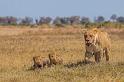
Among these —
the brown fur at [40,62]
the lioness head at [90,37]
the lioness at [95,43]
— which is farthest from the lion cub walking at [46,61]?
the lioness head at [90,37]

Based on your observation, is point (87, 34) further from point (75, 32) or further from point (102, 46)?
point (75, 32)

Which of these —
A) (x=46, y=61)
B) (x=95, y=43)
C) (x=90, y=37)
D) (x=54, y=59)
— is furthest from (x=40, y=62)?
(x=90, y=37)

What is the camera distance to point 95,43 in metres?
17.2

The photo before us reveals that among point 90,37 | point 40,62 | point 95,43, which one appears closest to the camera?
point 90,37

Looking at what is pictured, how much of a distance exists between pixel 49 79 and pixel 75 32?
39.0m

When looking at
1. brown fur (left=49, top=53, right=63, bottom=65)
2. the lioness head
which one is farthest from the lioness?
brown fur (left=49, top=53, right=63, bottom=65)

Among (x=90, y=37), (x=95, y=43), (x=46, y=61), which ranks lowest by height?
(x=46, y=61)

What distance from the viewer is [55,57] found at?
1864cm

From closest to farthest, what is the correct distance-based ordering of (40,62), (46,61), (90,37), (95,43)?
(90,37) < (95,43) < (40,62) < (46,61)

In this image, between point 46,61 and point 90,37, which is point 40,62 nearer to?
point 46,61

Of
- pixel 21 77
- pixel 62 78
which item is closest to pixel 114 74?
pixel 62 78

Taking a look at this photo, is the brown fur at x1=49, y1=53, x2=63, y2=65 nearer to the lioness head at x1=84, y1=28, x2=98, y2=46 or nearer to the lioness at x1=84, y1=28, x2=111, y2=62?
the lioness at x1=84, y1=28, x2=111, y2=62

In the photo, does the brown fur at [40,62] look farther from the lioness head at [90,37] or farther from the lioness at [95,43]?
the lioness head at [90,37]

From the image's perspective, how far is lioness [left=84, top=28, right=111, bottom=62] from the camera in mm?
16625
